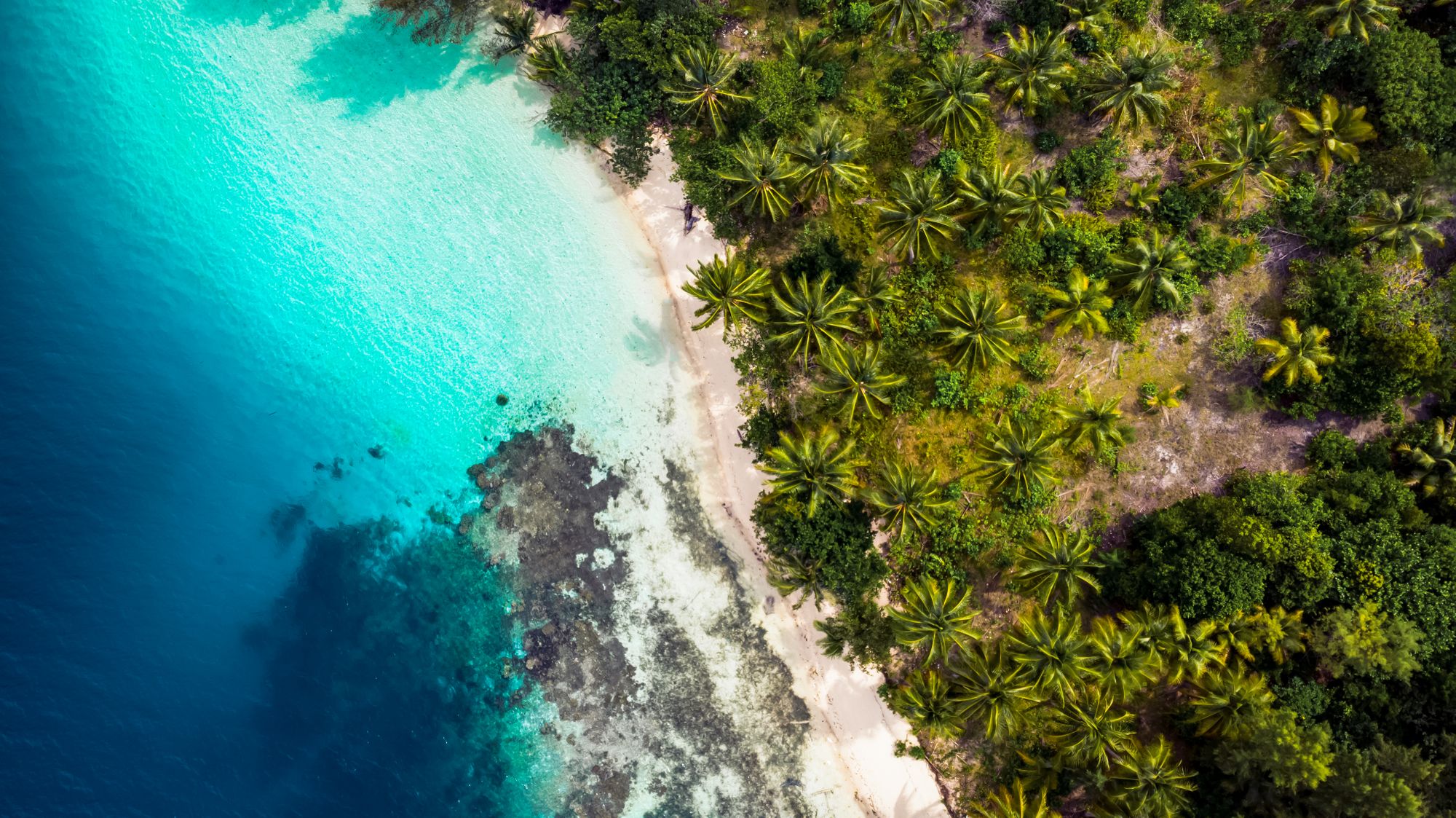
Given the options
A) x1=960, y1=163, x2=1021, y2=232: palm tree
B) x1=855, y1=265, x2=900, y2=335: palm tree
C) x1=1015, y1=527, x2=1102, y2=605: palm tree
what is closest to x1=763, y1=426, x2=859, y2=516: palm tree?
x1=855, y1=265, x2=900, y2=335: palm tree

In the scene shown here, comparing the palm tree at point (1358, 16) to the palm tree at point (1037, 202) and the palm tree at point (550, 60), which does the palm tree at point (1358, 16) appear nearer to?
the palm tree at point (1037, 202)

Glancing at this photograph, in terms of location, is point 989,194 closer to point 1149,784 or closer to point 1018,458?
point 1018,458

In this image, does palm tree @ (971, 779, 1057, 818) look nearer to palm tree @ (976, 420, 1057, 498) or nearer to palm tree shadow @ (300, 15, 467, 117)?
palm tree @ (976, 420, 1057, 498)

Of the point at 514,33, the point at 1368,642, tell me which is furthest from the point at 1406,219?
the point at 514,33

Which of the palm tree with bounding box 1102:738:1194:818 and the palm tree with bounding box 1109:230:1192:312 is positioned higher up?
the palm tree with bounding box 1109:230:1192:312

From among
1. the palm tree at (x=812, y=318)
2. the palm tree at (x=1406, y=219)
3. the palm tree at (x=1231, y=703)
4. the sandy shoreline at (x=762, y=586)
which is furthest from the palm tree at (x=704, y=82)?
the palm tree at (x=1231, y=703)
